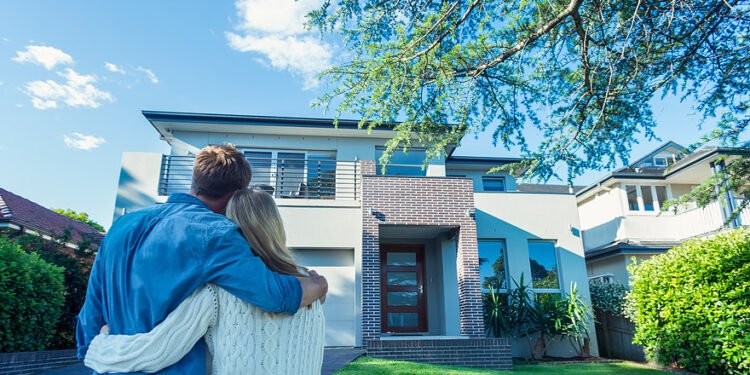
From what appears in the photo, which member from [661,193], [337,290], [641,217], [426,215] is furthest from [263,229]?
[661,193]

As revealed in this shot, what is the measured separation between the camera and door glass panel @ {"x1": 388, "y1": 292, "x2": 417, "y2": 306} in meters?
11.8

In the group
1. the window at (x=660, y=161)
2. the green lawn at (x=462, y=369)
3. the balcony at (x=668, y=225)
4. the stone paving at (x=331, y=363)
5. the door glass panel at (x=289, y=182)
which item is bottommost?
the green lawn at (x=462, y=369)

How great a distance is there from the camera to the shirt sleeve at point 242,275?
125cm

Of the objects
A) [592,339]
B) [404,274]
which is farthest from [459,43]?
[592,339]

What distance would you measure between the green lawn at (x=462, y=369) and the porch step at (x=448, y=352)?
46 centimetres

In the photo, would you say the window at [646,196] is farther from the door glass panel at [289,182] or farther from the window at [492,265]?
the door glass panel at [289,182]

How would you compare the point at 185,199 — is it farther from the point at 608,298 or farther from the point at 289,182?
the point at 608,298

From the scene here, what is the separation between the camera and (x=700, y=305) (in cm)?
777

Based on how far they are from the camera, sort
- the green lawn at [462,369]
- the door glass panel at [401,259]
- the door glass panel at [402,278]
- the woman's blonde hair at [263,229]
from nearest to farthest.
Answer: the woman's blonde hair at [263,229]
the green lawn at [462,369]
the door glass panel at [402,278]
the door glass panel at [401,259]

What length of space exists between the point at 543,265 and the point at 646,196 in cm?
772

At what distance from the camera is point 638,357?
1084cm

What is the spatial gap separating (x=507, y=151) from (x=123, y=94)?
10016mm

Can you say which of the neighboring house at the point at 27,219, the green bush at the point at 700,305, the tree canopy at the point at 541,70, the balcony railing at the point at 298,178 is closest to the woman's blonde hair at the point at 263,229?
the tree canopy at the point at 541,70

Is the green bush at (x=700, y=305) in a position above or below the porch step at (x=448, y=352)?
above
